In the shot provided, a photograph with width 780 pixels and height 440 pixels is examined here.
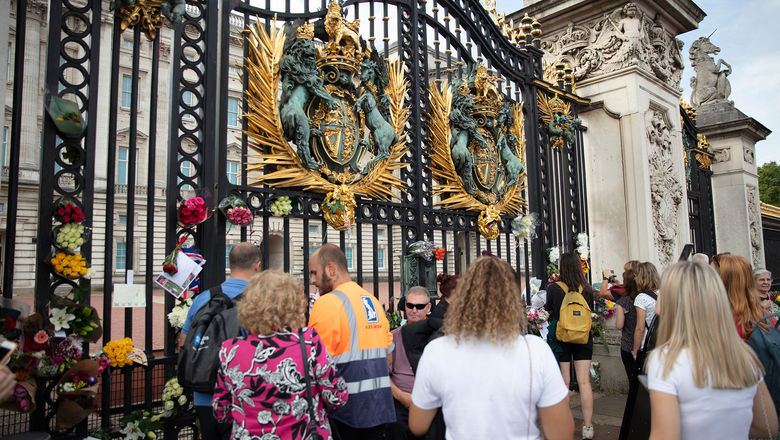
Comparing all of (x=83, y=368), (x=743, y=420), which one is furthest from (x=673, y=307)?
(x=83, y=368)

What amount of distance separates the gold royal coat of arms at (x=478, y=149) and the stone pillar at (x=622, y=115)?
234 centimetres

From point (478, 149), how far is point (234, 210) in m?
3.64

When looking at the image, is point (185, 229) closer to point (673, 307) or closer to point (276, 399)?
point (276, 399)

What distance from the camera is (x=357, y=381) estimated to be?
3.13 m

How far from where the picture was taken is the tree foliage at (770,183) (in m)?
33.0

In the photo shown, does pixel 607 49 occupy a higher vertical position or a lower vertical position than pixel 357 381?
higher

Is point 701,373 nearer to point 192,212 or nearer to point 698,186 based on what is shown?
point 192,212

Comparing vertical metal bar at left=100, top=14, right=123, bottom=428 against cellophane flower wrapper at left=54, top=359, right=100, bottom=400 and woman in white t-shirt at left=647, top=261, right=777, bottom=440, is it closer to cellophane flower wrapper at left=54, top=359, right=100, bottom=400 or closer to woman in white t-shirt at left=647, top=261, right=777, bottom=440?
cellophane flower wrapper at left=54, top=359, right=100, bottom=400

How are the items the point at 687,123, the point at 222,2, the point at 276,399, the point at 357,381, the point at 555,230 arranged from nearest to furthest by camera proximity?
the point at 276,399
the point at 357,381
the point at 222,2
the point at 555,230
the point at 687,123

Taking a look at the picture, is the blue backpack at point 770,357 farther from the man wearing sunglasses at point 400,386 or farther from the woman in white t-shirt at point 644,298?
the woman in white t-shirt at point 644,298

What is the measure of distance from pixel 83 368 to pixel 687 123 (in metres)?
11.8

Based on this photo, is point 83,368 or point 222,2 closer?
point 83,368

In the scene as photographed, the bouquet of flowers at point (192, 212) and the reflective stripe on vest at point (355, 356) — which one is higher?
the bouquet of flowers at point (192, 212)

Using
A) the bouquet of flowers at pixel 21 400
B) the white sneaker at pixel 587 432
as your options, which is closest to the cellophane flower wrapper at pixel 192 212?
the bouquet of flowers at pixel 21 400
